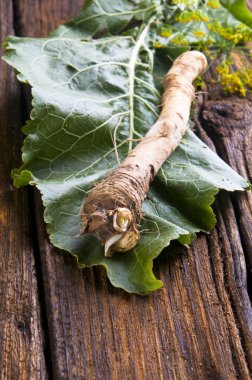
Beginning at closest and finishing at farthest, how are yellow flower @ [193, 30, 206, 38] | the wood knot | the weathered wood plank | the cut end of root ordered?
the weathered wood plank
the cut end of root
the wood knot
yellow flower @ [193, 30, 206, 38]

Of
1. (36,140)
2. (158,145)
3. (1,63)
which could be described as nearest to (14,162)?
(36,140)

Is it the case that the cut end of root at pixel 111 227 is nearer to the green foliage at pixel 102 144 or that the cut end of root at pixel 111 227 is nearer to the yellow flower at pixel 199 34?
the green foliage at pixel 102 144

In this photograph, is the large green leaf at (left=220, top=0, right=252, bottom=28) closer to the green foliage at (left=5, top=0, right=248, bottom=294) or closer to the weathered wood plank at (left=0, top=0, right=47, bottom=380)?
the green foliage at (left=5, top=0, right=248, bottom=294)

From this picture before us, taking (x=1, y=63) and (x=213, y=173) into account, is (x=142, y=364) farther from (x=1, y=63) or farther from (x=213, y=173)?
(x=1, y=63)

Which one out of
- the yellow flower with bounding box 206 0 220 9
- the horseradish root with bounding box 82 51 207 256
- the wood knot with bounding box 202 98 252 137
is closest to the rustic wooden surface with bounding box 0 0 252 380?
the horseradish root with bounding box 82 51 207 256

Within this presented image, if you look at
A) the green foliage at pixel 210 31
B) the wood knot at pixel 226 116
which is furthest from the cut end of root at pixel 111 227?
the green foliage at pixel 210 31

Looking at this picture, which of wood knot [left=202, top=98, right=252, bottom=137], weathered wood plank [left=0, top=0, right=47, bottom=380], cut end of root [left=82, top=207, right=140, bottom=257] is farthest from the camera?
wood knot [left=202, top=98, right=252, bottom=137]
